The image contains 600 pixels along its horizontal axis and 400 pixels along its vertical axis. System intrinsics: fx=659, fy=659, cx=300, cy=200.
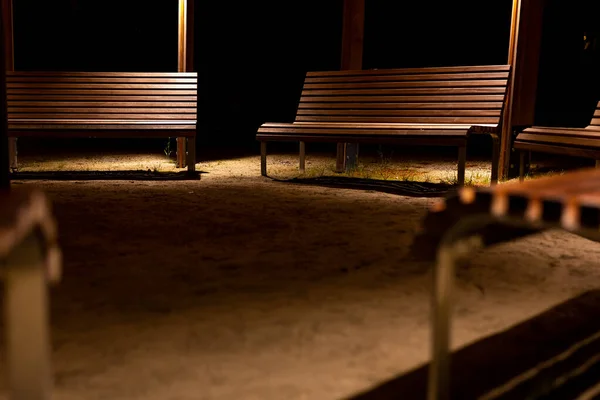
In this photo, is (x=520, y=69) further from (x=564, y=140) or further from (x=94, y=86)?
(x=94, y=86)

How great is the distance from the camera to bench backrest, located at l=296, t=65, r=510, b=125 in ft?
24.3

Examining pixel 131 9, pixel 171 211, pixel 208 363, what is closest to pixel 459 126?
pixel 171 211

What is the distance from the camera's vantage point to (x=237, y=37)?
53.0ft

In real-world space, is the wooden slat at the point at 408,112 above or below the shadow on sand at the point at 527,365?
above

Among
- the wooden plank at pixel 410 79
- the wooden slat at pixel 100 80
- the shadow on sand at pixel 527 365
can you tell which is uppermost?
the wooden plank at pixel 410 79

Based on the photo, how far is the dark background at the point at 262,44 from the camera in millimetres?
15570

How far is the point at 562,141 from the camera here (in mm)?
6219

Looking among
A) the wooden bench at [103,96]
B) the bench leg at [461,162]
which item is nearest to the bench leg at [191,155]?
the wooden bench at [103,96]

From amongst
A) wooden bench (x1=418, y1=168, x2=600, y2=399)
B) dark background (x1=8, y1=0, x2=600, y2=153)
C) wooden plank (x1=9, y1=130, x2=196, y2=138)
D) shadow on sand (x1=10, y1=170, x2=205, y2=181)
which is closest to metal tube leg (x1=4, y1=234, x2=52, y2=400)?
wooden bench (x1=418, y1=168, x2=600, y2=399)

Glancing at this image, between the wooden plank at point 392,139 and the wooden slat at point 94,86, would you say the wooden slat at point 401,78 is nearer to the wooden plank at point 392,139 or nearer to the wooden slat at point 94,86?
the wooden plank at point 392,139

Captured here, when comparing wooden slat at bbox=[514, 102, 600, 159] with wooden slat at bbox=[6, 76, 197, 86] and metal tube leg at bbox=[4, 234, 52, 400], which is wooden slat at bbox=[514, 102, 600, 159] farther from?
metal tube leg at bbox=[4, 234, 52, 400]

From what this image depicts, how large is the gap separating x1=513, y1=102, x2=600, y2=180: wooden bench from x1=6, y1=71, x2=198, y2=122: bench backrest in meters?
4.08

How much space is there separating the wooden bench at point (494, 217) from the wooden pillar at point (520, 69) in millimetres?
6114

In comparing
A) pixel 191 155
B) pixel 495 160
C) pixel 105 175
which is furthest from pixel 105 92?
pixel 495 160
